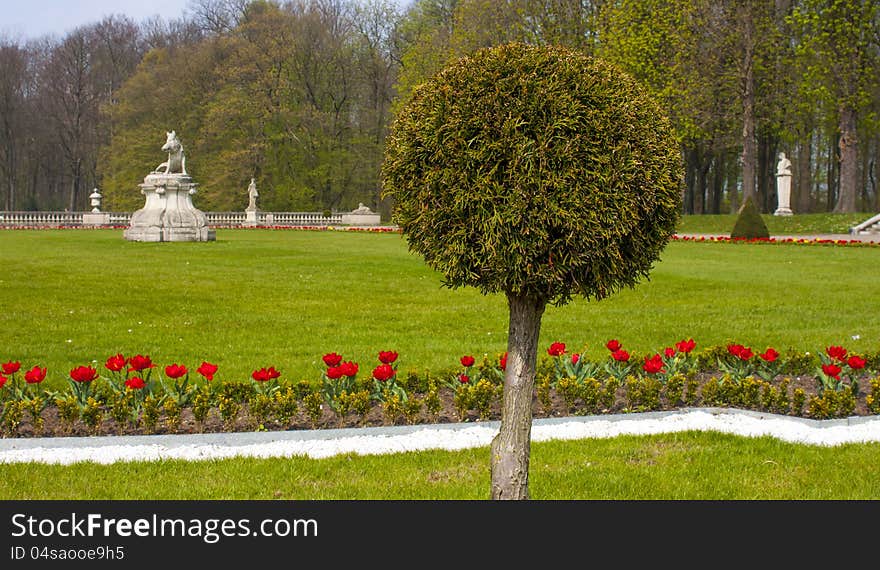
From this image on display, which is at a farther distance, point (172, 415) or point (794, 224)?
point (794, 224)

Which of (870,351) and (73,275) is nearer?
(870,351)

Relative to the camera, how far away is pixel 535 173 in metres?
3.69

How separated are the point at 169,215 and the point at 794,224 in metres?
24.7

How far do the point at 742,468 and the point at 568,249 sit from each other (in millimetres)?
2235

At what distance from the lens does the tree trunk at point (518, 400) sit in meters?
4.10

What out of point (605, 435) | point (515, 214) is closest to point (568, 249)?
point (515, 214)

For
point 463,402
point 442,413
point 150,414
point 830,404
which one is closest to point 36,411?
point 150,414

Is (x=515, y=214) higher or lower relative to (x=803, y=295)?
higher

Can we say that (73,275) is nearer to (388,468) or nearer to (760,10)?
(388,468)

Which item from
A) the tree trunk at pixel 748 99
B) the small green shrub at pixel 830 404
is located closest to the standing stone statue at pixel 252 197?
the tree trunk at pixel 748 99

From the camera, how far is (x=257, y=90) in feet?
171

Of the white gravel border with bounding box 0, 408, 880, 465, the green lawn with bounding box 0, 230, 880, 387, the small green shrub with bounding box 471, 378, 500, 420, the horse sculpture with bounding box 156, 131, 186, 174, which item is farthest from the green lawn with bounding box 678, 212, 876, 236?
the small green shrub with bounding box 471, 378, 500, 420

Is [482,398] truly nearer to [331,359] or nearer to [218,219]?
[331,359]

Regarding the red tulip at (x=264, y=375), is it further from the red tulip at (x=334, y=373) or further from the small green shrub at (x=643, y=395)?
the small green shrub at (x=643, y=395)
